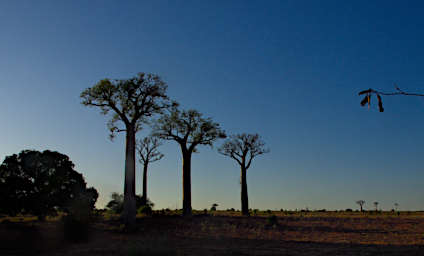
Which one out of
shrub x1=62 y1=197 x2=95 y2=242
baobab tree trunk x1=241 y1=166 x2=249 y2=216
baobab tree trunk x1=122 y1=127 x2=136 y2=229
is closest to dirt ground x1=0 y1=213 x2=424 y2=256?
shrub x1=62 y1=197 x2=95 y2=242

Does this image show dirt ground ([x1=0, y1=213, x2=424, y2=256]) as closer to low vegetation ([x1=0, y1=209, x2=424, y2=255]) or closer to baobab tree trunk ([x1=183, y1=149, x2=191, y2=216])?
low vegetation ([x1=0, y1=209, x2=424, y2=255])

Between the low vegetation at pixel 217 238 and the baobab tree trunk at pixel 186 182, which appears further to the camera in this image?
the baobab tree trunk at pixel 186 182

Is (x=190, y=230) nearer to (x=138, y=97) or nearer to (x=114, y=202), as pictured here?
(x=138, y=97)

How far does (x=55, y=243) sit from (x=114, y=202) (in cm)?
1909

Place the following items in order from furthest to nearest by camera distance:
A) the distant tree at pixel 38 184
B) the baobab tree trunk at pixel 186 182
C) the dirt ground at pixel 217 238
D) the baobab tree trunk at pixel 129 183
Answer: the baobab tree trunk at pixel 186 182 → the distant tree at pixel 38 184 → the baobab tree trunk at pixel 129 183 → the dirt ground at pixel 217 238

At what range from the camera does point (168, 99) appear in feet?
81.0

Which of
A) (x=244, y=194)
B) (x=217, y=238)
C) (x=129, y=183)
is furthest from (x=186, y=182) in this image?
(x=217, y=238)

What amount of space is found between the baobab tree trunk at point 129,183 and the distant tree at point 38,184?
12.7 feet

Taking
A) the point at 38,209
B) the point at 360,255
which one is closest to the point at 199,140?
the point at 38,209

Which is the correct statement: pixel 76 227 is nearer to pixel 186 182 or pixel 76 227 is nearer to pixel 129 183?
pixel 129 183

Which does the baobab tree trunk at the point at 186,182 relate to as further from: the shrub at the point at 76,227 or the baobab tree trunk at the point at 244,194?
the shrub at the point at 76,227

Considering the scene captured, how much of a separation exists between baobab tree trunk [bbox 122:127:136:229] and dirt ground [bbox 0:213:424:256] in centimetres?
75

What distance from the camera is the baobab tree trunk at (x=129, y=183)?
886 inches

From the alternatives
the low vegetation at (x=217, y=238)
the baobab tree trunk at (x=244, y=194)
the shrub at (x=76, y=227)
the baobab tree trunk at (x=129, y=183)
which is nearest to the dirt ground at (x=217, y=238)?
the low vegetation at (x=217, y=238)
